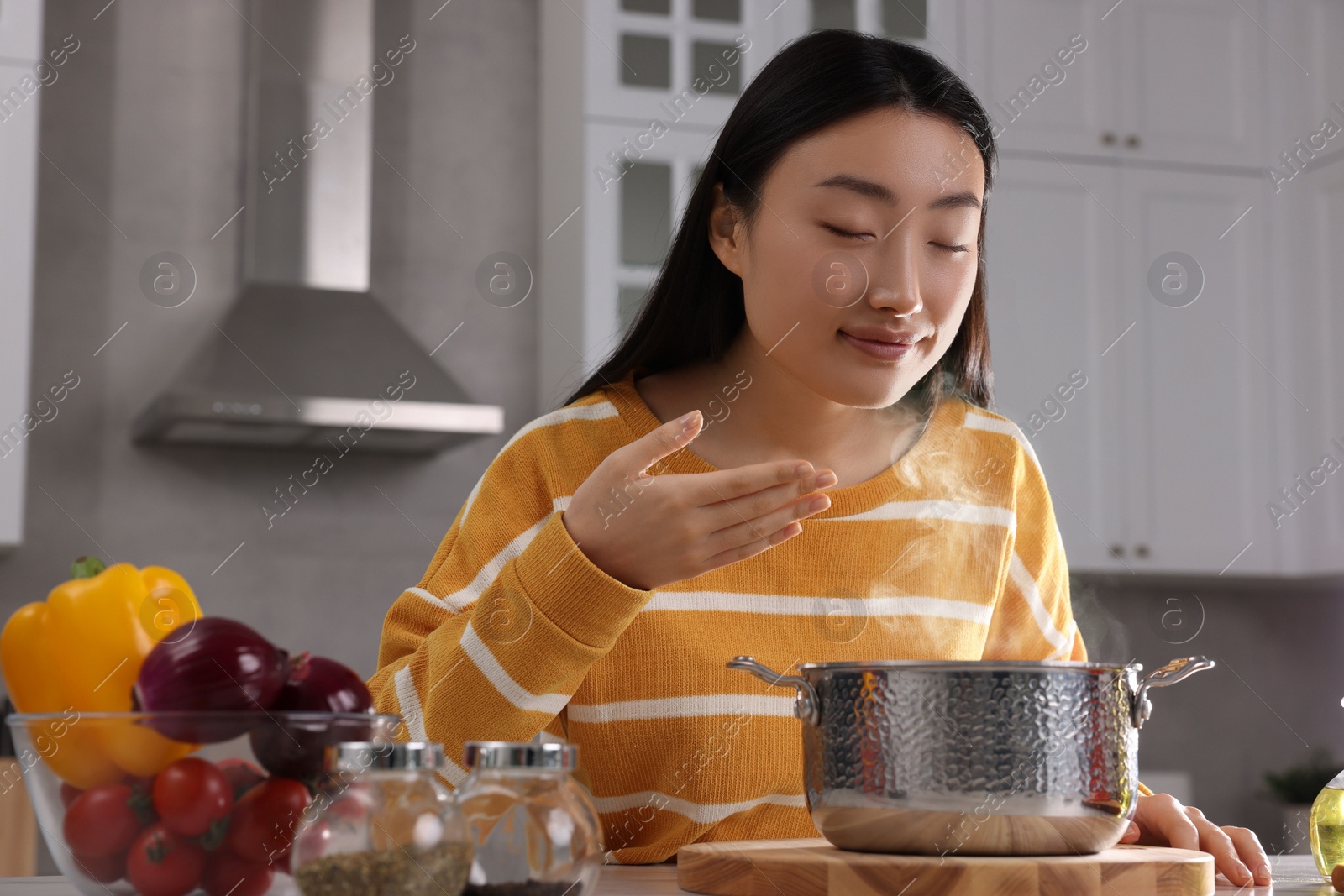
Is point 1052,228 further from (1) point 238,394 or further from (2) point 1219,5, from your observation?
(1) point 238,394

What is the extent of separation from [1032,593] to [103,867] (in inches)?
36.3

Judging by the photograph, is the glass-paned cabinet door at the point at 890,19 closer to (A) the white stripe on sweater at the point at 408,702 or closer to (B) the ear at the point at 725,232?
(B) the ear at the point at 725,232

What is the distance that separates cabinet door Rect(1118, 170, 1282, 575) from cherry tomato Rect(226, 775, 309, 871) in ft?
8.43

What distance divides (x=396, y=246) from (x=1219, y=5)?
1.95m

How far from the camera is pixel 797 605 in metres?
1.19

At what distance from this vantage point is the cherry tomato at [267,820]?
57 cm

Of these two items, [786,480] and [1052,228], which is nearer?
[786,480]

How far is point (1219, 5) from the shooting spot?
10.0 feet

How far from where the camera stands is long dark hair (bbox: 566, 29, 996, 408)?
115cm

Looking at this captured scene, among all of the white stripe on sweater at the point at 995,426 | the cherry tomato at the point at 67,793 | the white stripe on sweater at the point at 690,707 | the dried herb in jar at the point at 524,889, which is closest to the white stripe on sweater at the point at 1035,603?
the white stripe on sweater at the point at 995,426

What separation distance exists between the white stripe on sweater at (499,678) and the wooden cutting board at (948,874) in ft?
0.68

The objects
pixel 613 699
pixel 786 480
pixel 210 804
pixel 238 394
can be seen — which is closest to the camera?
pixel 210 804

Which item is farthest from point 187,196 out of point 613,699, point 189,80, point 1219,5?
point 1219,5

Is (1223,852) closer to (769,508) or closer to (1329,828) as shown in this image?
(1329,828)
